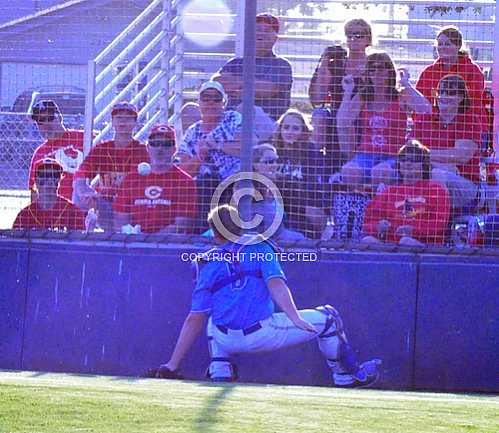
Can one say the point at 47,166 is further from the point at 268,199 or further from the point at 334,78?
the point at 334,78

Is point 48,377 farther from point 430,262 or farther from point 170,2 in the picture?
point 170,2

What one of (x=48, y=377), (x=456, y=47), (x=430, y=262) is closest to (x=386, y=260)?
(x=430, y=262)

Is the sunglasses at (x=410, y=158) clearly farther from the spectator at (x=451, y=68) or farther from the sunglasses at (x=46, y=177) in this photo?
the sunglasses at (x=46, y=177)

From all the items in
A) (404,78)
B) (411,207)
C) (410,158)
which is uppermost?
(404,78)

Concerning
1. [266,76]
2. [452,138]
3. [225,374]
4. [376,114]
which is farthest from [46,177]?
[452,138]

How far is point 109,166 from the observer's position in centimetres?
1012

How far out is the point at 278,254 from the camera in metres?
9.55

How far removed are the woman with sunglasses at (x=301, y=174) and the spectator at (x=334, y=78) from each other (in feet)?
0.32

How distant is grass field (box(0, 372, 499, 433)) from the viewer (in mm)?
5379

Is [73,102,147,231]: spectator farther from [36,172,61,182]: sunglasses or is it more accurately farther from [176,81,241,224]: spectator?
[176,81,241,224]: spectator

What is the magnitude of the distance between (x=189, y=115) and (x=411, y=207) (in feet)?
7.77

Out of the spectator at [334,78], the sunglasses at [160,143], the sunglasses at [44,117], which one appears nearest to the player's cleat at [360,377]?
the spectator at [334,78]

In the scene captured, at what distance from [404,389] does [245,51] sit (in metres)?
3.06

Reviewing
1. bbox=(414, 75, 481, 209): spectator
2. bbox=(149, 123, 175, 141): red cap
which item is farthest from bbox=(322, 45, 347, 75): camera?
bbox=(149, 123, 175, 141): red cap
